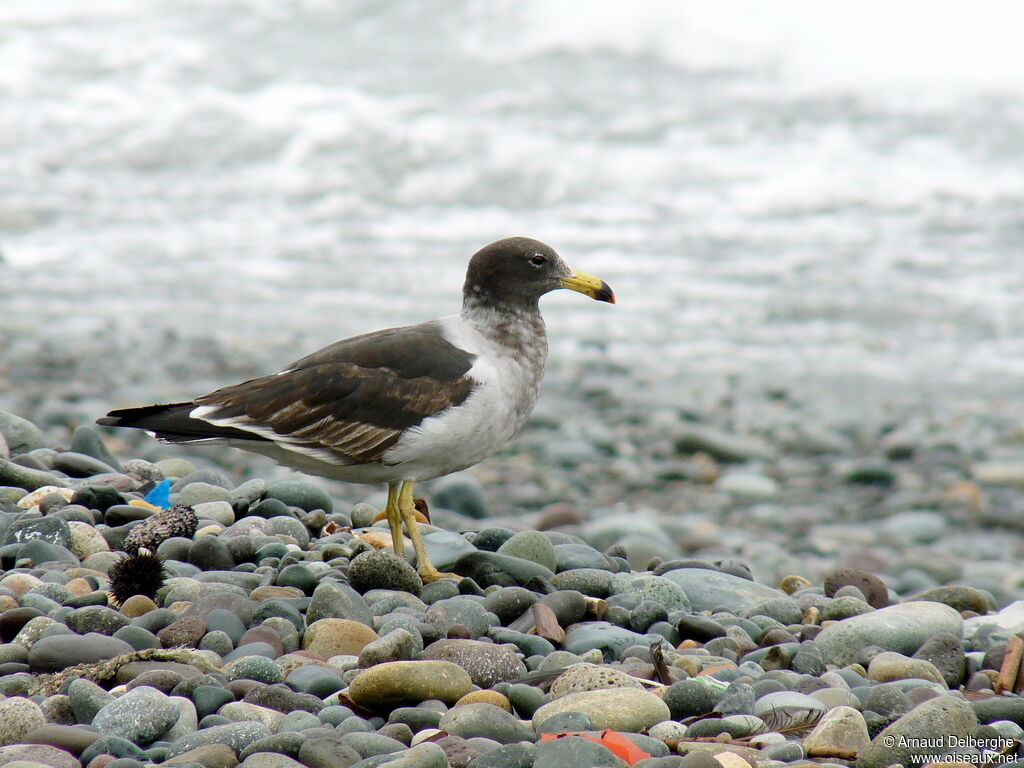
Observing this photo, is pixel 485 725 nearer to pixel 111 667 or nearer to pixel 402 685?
pixel 402 685

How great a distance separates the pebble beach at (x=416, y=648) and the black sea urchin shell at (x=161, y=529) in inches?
0.5

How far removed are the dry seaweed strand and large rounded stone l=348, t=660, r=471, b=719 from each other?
0.55 metres

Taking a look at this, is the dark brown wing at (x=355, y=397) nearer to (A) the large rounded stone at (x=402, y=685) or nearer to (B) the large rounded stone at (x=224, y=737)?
(A) the large rounded stone at (x=402, y=685)

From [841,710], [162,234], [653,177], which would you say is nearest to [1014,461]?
[841,710]

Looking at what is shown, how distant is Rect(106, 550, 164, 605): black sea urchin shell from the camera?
4555 mm

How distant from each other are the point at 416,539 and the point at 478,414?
57 cm

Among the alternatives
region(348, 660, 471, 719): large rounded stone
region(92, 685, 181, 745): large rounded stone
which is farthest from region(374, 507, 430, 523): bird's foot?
region(92, 685, 181, 745): large rounded stone

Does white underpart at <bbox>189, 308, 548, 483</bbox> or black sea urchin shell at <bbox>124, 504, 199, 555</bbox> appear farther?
white underpart at <bbox>189, 308, 548, 483</bbox>

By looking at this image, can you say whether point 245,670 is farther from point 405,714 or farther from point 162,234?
point 162,234

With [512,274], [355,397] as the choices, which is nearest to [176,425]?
[355,397]

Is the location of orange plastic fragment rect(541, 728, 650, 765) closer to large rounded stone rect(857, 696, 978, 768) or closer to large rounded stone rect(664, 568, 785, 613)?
large rounded stone rect(857, 696, 978, 768)

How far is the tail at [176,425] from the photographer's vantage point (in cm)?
505

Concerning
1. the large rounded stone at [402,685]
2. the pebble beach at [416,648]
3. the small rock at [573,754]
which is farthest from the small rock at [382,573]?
the small rock at [573,754]

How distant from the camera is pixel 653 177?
17.0 metres
